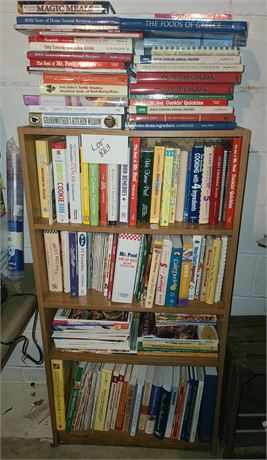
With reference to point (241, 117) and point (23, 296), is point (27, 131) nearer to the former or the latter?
point (23, 296)

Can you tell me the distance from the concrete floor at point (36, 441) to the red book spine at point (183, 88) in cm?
154

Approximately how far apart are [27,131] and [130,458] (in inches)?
57.8

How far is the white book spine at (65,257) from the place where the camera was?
1.22 metres

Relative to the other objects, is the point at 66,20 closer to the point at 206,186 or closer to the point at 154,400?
the point at 206,186

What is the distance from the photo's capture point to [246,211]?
147cm

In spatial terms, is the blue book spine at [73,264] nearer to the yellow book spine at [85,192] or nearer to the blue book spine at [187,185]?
the yellow book spine at [85,192]

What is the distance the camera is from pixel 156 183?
44.4 inches

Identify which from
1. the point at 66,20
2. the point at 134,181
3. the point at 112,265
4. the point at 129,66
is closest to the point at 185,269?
the point at 112,265

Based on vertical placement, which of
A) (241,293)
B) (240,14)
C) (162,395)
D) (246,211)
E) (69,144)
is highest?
(240,14)

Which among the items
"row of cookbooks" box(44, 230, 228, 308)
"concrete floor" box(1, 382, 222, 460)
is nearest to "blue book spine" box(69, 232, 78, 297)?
"row of cookbooks" box(44, 230, 228, 308)

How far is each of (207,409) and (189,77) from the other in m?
1.35

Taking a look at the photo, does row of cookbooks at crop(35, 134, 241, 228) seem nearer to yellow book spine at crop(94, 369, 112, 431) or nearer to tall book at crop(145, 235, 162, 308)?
tall book at crop(145, 235, 162, 308)

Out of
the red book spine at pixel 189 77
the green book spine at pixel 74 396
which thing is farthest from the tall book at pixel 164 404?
the red book spine at pixel 189 77

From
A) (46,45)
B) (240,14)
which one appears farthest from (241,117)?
(46,45)
